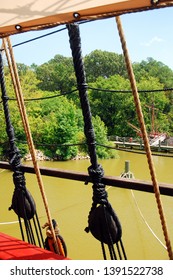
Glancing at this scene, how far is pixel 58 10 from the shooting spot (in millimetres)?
845

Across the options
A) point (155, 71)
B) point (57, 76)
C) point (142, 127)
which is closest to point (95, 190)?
point (142, 127)

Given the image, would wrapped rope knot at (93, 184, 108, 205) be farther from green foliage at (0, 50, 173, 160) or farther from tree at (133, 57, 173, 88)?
tree at (133, 57, 173, 88)

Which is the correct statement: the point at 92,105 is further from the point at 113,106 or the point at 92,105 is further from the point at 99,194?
the point at 99,194

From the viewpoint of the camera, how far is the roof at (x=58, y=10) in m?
0.76

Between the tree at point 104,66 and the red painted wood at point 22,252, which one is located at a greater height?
the tree at point 104,66

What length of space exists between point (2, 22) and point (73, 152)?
1272 cm

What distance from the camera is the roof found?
76cm

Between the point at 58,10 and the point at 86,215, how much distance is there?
657 centimetres

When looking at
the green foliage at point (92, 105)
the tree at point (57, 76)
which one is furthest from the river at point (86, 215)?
the tree at point (57, 76)

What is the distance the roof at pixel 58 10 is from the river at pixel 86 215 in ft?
12.7

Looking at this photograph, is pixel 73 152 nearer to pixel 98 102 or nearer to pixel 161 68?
pixel 98 102

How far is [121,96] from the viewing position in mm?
17422

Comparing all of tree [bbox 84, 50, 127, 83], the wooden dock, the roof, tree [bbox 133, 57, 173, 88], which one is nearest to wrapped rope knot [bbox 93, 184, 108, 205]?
the roof

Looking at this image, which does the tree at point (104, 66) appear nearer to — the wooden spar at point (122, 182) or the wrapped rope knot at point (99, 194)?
the wooden spar at point (122, 182)
